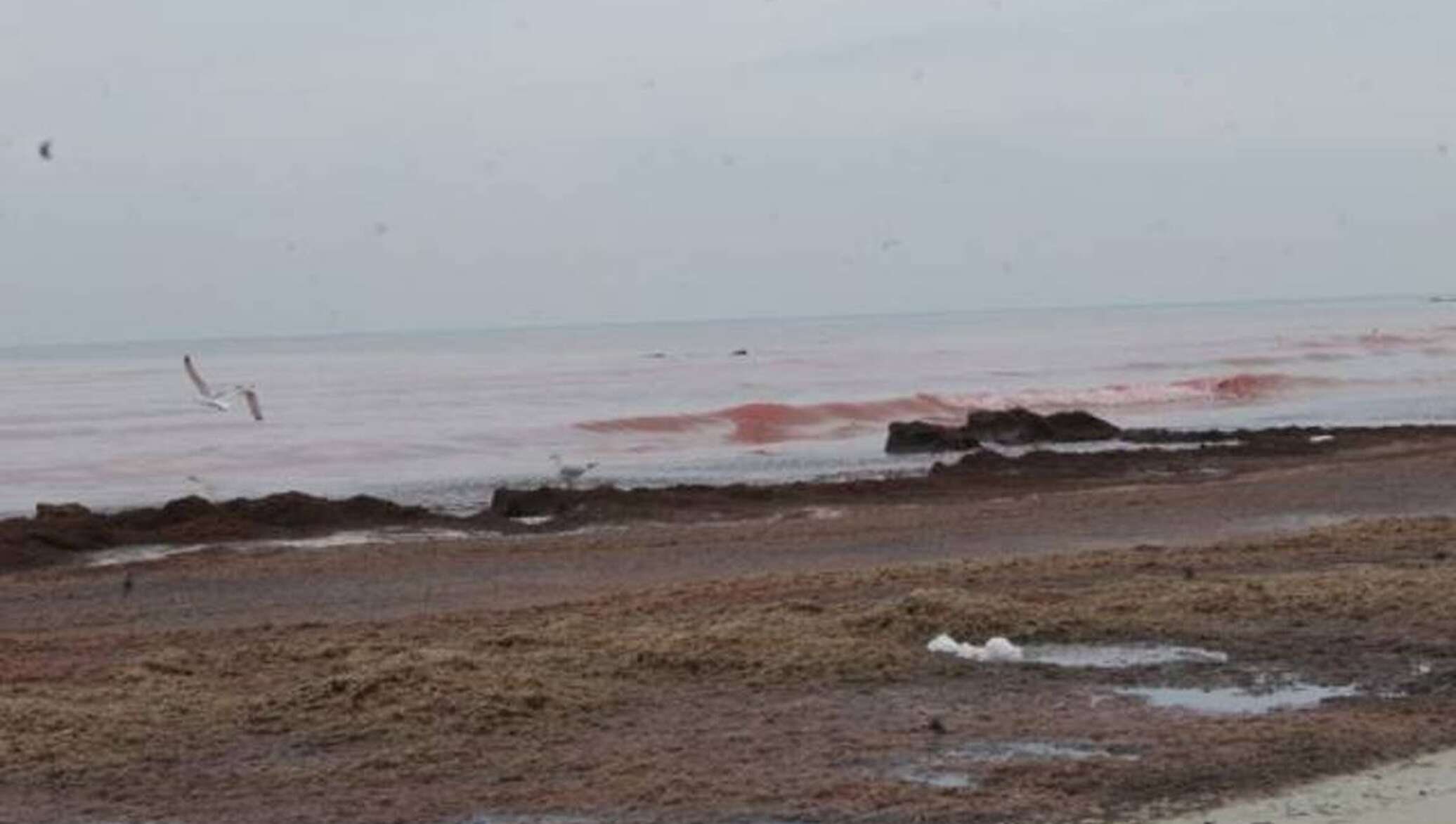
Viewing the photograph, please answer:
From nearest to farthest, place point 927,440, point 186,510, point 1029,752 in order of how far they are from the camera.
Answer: point 1029,752 < point 186,510 < point 927,440

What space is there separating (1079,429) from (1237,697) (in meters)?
26.7

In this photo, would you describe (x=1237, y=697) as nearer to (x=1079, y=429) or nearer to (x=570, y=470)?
(x=570, y=470)

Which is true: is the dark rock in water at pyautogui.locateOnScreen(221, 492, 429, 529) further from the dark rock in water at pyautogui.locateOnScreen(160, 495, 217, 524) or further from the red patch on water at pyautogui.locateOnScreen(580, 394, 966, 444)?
the red patch on water at pyautogui.locateOnScreen(580, 394, 966, 444)

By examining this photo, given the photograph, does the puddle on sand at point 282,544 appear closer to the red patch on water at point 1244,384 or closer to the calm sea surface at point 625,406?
the calm sea surface at point 625,406

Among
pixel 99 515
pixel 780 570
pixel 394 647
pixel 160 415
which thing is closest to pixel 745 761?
pixel 394 647

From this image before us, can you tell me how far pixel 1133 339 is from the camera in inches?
4530

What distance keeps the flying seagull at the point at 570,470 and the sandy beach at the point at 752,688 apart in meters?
13.2

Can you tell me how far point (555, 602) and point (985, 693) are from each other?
17.3 feet

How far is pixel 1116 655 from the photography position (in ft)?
33.2

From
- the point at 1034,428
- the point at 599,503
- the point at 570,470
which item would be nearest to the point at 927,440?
the point at 1034,428

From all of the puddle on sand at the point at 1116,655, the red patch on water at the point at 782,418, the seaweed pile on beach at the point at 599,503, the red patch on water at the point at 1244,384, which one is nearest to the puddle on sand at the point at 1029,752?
the puddle on sand at the point at 1116,655

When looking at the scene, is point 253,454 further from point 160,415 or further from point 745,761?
point 745,761

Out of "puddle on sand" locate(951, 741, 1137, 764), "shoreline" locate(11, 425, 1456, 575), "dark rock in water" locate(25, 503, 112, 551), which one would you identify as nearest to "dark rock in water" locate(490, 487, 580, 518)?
"shoreline" locate(11, 425, 1456, 575)

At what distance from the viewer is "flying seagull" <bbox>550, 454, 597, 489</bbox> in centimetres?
2988
